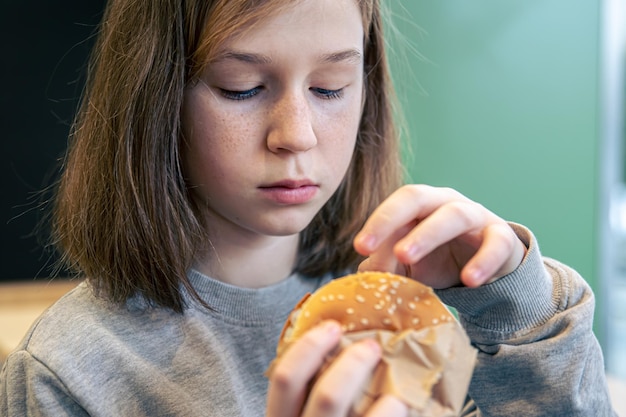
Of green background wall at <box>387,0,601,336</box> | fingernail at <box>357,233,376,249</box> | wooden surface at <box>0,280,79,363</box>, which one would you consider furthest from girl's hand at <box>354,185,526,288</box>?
wooden surface at <box>0,280,79,363</box>

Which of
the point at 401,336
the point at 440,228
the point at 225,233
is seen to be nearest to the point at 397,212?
the point at 440,228

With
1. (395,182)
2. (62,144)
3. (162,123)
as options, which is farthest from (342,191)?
(62,144)

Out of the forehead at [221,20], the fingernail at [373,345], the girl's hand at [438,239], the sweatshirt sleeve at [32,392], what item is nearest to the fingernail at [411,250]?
the girl's hand at [438,239]

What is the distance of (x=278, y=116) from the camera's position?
0.91 m

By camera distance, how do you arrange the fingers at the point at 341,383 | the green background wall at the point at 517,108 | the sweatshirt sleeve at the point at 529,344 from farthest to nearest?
the green background wall at the point at 517,108 < the sweatshirt sleeve at the point at 529,344 < the fingers at the point at 341,383

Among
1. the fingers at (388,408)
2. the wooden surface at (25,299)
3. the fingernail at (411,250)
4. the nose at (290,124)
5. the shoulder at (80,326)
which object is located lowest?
the wooden surface at (25,299)

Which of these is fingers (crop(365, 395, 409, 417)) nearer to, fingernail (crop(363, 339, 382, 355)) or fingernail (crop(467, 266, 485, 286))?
fingernail (crop(363, 339, 382, 355))

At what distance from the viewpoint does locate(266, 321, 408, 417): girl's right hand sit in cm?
62

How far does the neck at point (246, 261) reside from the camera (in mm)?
1107

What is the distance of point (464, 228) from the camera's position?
2.68 feet

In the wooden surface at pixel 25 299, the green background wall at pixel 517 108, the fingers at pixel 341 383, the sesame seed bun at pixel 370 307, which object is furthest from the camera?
the wooden surface at pixel 25 299

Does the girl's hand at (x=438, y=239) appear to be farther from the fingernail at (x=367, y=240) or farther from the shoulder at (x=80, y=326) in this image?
the shoulder at (x=80, y=326)

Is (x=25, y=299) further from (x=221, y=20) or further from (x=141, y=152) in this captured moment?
(x=221, y=20)

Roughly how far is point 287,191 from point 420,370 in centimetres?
35
